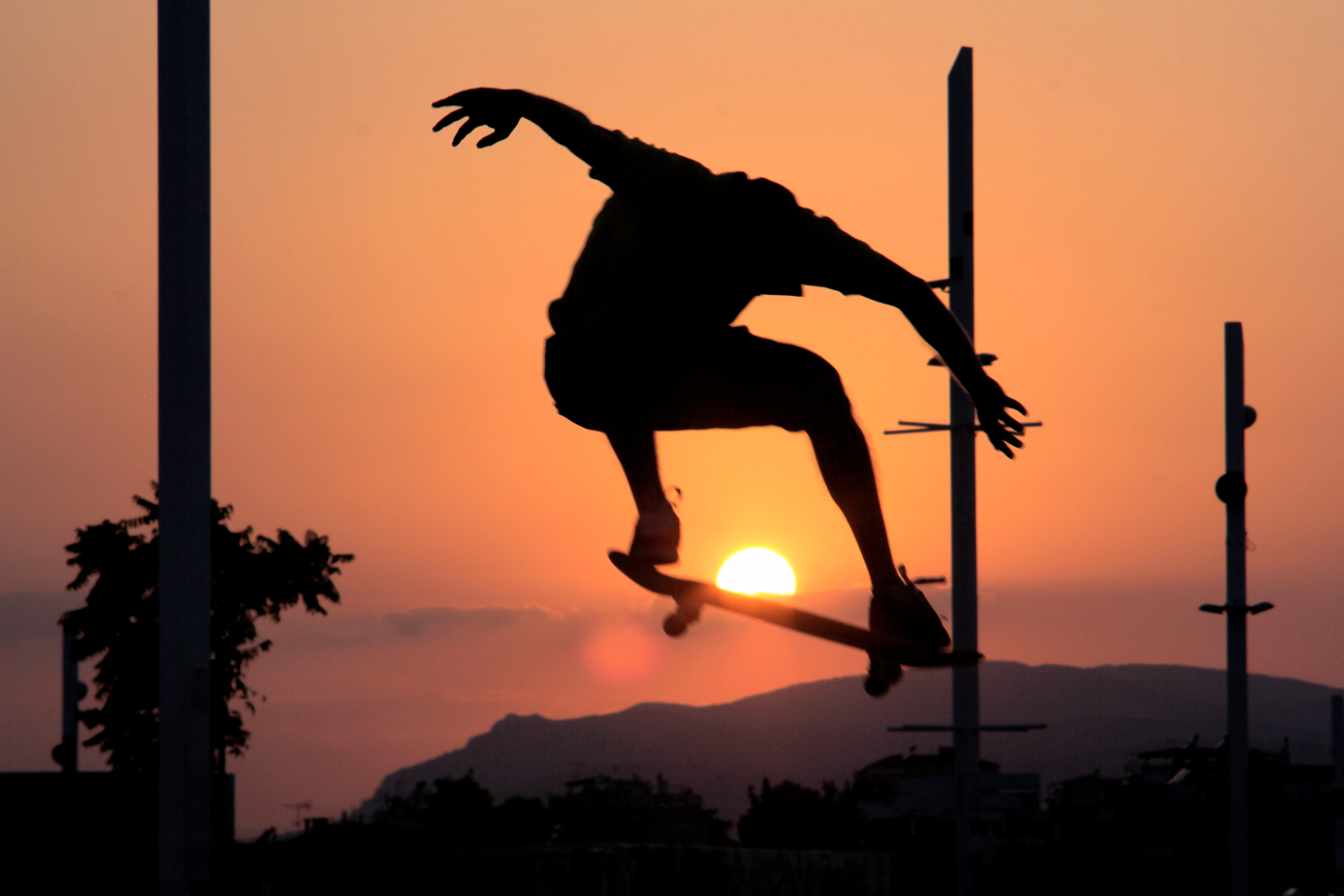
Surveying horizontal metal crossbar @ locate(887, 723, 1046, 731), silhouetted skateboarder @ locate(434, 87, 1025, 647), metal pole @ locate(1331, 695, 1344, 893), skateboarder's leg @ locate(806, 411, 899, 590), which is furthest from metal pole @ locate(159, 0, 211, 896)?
metal pole @ locate(1331, 695, 1344, 893)


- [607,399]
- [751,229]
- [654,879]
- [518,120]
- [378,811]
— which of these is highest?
[518,120]

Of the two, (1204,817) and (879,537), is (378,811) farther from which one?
(879,537)

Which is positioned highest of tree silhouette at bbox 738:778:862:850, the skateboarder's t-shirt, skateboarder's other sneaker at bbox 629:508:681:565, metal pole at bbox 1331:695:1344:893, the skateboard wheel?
the skateboarder's t-shirt

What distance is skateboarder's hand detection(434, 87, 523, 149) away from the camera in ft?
19.1

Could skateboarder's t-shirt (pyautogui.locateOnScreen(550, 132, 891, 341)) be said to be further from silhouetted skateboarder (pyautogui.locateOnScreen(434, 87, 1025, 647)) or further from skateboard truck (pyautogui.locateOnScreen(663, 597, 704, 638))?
skateboard truck (pyautogui.locateOnScreen(663, 597, 704, 638))

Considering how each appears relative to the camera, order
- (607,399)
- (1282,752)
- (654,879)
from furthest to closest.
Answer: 1. (1282,752)
2. (654,879)
3. (607,399)

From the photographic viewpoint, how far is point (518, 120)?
589cm

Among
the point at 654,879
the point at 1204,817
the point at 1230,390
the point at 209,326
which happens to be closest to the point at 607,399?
the point at 209,326

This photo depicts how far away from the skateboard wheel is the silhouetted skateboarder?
2.19 ft

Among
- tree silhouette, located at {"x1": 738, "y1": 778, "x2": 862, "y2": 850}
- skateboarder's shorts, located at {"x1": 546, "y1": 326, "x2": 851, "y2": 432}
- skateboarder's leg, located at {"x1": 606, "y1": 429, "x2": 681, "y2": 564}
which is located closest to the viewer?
skateboarder's shorts, located at {"x1": 546, "y1": 326, "x2": 851, "y2": 432}

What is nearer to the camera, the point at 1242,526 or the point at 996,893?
the point at 1242,526

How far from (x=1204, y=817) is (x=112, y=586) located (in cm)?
8246

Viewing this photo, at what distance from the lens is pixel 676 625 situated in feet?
22.1

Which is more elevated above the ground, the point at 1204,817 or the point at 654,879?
the point at 654,879
